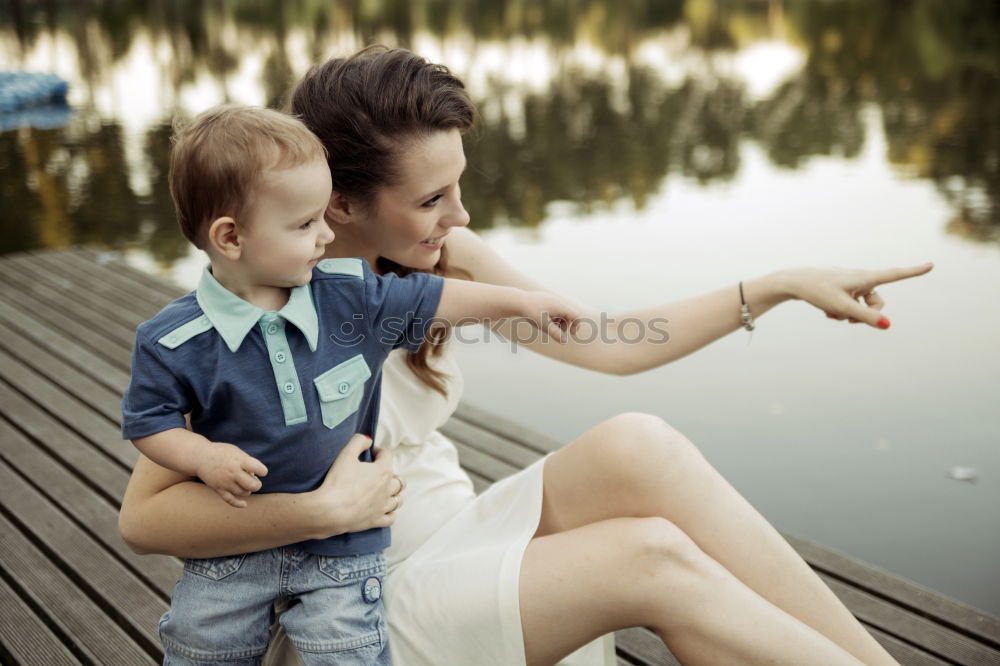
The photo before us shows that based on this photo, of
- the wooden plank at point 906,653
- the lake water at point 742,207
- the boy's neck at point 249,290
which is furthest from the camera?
the lake water at point 742,207

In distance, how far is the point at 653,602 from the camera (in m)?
1.48

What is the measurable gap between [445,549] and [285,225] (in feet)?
2.18

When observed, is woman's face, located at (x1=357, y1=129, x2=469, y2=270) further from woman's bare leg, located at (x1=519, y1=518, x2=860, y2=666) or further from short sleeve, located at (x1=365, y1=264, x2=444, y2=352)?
woman's bare leg, located at (x1=519, y1=518, x2=860, y2=666)

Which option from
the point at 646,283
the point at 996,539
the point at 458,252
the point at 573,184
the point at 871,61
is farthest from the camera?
the point at 871,61

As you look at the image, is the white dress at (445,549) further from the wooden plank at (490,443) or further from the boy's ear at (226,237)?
the wooden plank at (490,443)

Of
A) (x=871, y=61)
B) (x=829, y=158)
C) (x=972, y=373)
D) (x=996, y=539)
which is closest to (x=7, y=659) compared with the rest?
(x=996, y=539)

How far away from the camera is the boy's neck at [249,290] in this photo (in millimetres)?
1377

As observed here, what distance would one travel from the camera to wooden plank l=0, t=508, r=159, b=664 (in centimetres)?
204

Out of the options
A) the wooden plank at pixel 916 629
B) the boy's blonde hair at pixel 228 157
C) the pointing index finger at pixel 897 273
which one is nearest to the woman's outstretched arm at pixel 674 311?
the pointing index finger at pixel 897 273

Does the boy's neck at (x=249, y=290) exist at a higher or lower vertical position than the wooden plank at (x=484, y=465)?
higher

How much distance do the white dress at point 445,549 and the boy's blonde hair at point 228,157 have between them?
57 cm

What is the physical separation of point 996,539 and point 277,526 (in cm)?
239

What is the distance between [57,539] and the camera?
245cm

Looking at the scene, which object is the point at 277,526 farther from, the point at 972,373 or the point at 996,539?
the point at 972,373
